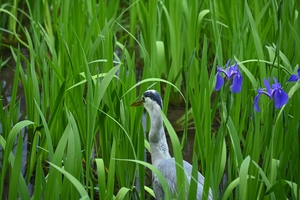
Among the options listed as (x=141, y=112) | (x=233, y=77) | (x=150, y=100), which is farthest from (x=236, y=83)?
(x=141, y=112)

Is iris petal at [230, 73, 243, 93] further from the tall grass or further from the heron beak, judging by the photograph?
the heron beak

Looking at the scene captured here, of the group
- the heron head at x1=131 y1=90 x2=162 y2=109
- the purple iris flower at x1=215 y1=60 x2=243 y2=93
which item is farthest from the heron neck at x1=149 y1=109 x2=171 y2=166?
the purple iris flower at x1=215 y1=60 x2=243 y2=93

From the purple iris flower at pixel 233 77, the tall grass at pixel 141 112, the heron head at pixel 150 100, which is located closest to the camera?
the purple iris flower at pixel 233 77

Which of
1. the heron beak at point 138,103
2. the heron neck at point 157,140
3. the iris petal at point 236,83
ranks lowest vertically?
the heron neck at point 157,140

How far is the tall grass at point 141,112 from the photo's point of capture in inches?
92.0

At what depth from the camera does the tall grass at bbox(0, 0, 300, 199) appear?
234cm

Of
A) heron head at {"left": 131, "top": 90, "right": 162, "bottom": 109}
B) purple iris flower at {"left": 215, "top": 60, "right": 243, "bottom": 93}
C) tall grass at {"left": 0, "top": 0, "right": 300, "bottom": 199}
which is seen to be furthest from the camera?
heron head at {"left": 131, "top": 90, "right": 162, "bottom": 109}

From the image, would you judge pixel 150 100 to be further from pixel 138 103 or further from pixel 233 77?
pixel 233 77

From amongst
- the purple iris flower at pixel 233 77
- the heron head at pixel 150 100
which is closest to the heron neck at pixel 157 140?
the heron head at pixel 150 100

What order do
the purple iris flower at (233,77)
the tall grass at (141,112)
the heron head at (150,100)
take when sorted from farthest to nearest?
the heron head at (150,100) < the tall grass at (141,112) < the purple iris flower at (233,77)

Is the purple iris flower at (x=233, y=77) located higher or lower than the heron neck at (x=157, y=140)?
higher

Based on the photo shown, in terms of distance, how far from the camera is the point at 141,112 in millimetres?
2906

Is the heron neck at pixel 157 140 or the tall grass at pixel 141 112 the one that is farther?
the heron neck at pixel 157 140

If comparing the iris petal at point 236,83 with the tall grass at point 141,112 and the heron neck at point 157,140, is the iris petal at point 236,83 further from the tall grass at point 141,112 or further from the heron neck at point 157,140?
the heron neck at point 157,140
